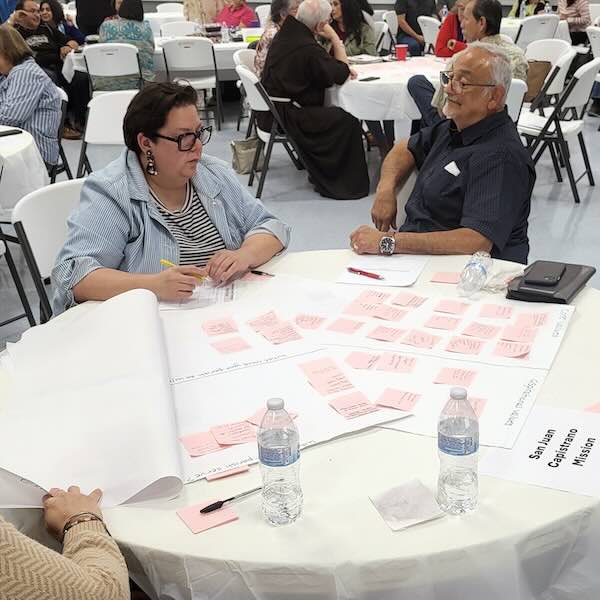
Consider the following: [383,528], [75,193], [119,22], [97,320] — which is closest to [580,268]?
[383,528]

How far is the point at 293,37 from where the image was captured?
5098mm

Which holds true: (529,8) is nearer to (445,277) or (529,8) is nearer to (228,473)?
(445,277)

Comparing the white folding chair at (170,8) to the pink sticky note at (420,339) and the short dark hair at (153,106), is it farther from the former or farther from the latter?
the pink sticky note at (420,339)

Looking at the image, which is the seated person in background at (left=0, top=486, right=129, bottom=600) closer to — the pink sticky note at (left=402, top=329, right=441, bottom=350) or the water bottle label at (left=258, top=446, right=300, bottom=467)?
the water bottle label at (left=258, top=446, right=300, bottom=467)

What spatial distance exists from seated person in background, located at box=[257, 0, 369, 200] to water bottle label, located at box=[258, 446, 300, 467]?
4.20 metres

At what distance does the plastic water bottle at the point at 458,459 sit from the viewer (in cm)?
115

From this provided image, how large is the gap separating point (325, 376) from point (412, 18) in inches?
348

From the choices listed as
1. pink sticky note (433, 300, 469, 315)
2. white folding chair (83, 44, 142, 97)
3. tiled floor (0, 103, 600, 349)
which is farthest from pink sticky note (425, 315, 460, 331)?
white folding chair (83, 44, 142, 97)

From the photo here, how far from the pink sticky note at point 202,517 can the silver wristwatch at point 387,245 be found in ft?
3.86

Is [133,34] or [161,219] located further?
[133,34]

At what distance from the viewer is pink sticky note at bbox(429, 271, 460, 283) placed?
Result: 1966 mm

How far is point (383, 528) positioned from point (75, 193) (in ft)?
5.68

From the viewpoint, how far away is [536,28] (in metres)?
7.83

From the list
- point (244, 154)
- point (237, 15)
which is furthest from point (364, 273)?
point (237, 15)
